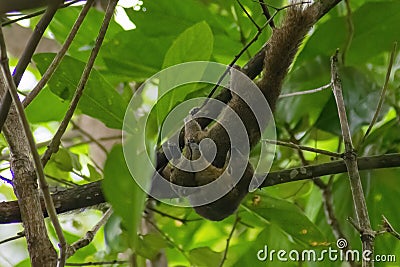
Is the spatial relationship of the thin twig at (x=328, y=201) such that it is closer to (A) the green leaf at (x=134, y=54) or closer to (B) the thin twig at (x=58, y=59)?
(A) the green leaf at (x=134, y=54)

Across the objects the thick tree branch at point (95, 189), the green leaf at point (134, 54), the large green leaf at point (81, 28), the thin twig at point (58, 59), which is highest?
the large green leaf at point (81, 28)

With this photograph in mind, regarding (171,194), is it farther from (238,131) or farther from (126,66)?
(126,66)

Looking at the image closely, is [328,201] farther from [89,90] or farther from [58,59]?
[58,59]

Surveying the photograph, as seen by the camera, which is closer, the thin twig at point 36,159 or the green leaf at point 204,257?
the thin twig at point 36,159

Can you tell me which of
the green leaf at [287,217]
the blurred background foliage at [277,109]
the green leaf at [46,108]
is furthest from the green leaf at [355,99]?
the green leaf at [46,108]

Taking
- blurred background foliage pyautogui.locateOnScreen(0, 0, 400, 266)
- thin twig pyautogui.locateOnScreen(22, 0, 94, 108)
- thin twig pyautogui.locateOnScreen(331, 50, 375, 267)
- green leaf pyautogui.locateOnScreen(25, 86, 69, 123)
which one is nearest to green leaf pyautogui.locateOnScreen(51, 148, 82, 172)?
blurred background foliage pyautogui.locateOnScreen(0, 0, 400, 266)

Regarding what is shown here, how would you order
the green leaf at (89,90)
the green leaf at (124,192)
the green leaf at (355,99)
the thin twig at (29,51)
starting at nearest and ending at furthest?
the green leaf at (124,192) < the thin twig at (29,51) < the green leaf at (89,90) < the green leaf at (355,99)
